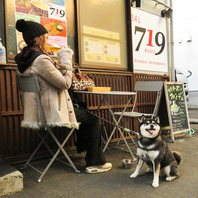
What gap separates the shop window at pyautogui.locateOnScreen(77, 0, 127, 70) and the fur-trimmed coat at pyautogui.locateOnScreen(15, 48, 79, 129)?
1472mm

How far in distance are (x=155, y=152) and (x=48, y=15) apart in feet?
8.48

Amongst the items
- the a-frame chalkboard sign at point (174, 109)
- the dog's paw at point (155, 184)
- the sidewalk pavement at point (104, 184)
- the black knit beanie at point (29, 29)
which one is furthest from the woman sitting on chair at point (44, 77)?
the a-frame chalkboard sign at point (174, 109)

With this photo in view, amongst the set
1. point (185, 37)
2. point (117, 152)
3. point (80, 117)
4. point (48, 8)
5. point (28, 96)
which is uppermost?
point (185, 37)

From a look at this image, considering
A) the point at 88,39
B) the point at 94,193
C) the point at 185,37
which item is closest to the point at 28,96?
the point at 94,193

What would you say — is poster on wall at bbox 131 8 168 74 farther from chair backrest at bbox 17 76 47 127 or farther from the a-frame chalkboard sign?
chair backrest at bbox 17 76 47 127

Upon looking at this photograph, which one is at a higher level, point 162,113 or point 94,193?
point 162,113

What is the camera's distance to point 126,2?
4375 millimetres

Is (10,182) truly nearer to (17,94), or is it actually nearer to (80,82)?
(17,94)

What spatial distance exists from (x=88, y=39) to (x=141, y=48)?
4.56ft

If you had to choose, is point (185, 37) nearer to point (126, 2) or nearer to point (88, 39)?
point (126, 2)

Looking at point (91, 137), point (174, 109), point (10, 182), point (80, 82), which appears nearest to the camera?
point (10, 182)

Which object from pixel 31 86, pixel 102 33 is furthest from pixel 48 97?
pixel 102 33

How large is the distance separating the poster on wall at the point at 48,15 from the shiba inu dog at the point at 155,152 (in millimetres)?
2034

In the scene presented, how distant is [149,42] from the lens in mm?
4762
